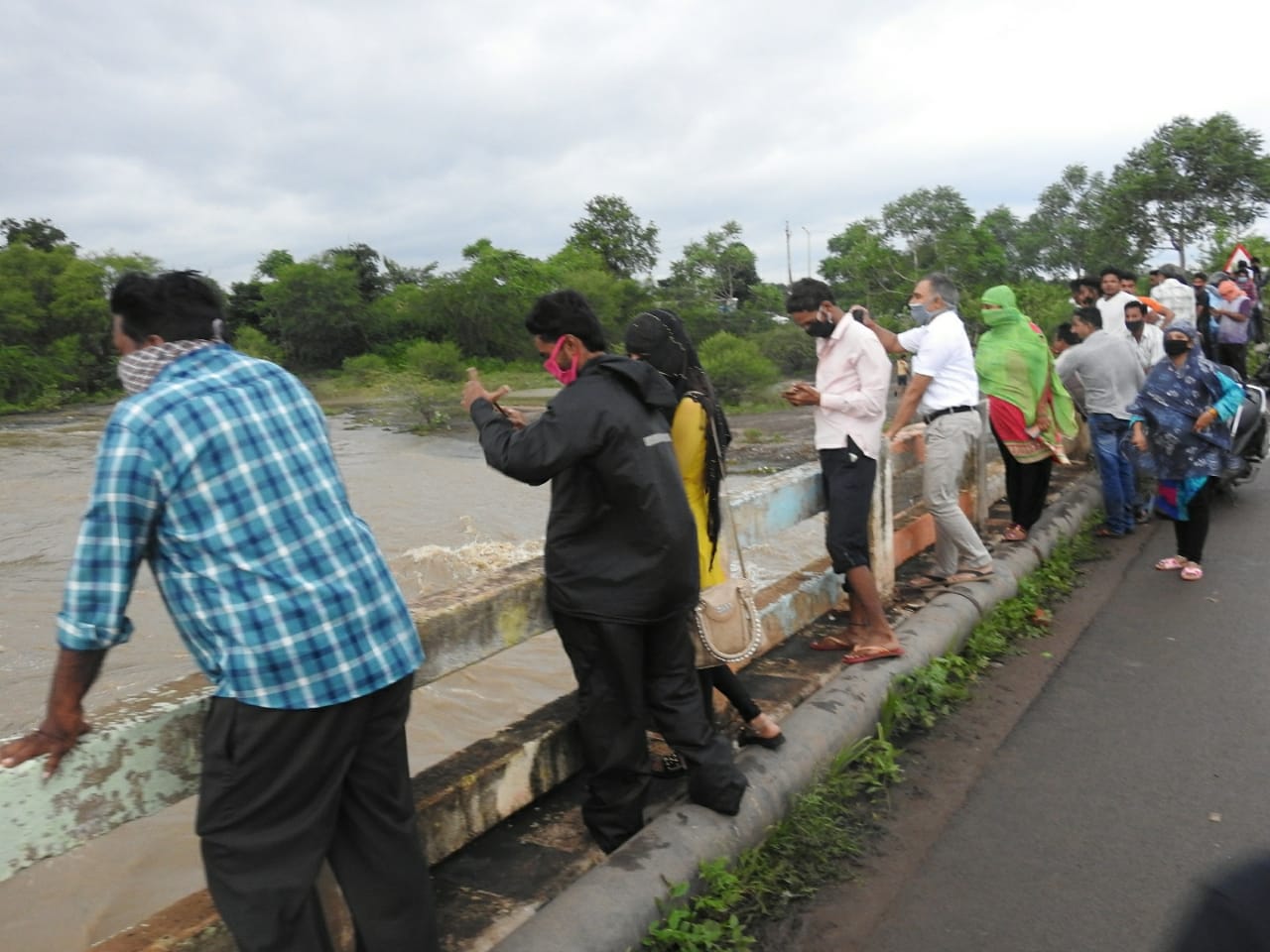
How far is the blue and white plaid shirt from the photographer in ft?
6.53

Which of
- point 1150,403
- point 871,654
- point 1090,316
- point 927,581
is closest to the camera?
→ point 871,654

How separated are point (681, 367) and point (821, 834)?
1.61 metres

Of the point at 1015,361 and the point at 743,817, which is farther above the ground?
the point at 1015,361

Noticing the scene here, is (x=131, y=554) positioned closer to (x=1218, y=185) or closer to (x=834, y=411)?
(x=834, y=411)

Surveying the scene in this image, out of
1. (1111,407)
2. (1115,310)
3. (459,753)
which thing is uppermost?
(1115,310)

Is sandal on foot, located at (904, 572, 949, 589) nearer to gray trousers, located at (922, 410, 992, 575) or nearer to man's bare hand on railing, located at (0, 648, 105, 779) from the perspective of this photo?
gray trousers, located at (922, 410, 992, 575)

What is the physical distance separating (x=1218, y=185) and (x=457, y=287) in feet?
110

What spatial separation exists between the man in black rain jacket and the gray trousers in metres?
2.82

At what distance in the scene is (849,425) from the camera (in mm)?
4707

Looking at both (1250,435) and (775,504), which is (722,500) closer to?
(775,504)

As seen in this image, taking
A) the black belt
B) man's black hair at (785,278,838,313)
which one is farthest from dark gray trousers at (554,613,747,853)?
the black belt

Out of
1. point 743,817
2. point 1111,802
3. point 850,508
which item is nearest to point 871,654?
point 850,508

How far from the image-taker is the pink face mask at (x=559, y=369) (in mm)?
3139

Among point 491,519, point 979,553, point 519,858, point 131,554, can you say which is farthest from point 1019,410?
point 491,519
